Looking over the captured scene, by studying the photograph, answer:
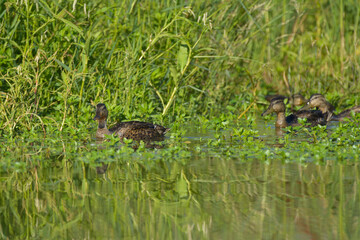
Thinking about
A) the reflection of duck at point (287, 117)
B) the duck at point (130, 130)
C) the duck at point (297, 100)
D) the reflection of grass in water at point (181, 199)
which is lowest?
the reflection of grass in water at point (181, 199)

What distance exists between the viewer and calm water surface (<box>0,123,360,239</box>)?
489 cm

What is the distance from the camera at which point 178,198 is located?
5.80m

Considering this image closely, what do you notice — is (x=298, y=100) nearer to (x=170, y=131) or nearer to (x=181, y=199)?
(x=170, y=131)

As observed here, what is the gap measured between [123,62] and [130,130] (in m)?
1.85

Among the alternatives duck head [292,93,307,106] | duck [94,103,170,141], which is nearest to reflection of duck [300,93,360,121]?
duck head [292,93,307,106]

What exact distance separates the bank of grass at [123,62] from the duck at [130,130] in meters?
0.38

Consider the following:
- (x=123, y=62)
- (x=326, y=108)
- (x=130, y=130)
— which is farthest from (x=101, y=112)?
(x=326, y=108)

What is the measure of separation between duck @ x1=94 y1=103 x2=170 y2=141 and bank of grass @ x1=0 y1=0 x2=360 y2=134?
15.2 inches

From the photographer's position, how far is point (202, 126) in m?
10.3

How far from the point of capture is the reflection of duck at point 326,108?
1171cm

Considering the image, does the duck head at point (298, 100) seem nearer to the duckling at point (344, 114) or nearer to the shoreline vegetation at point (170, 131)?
the shoreline vegetation at point (170, 131)

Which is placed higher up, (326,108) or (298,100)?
(298,100)

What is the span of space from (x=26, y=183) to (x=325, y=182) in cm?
279

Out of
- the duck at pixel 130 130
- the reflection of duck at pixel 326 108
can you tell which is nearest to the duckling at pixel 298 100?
the reflection of duck at pixel 326 108
